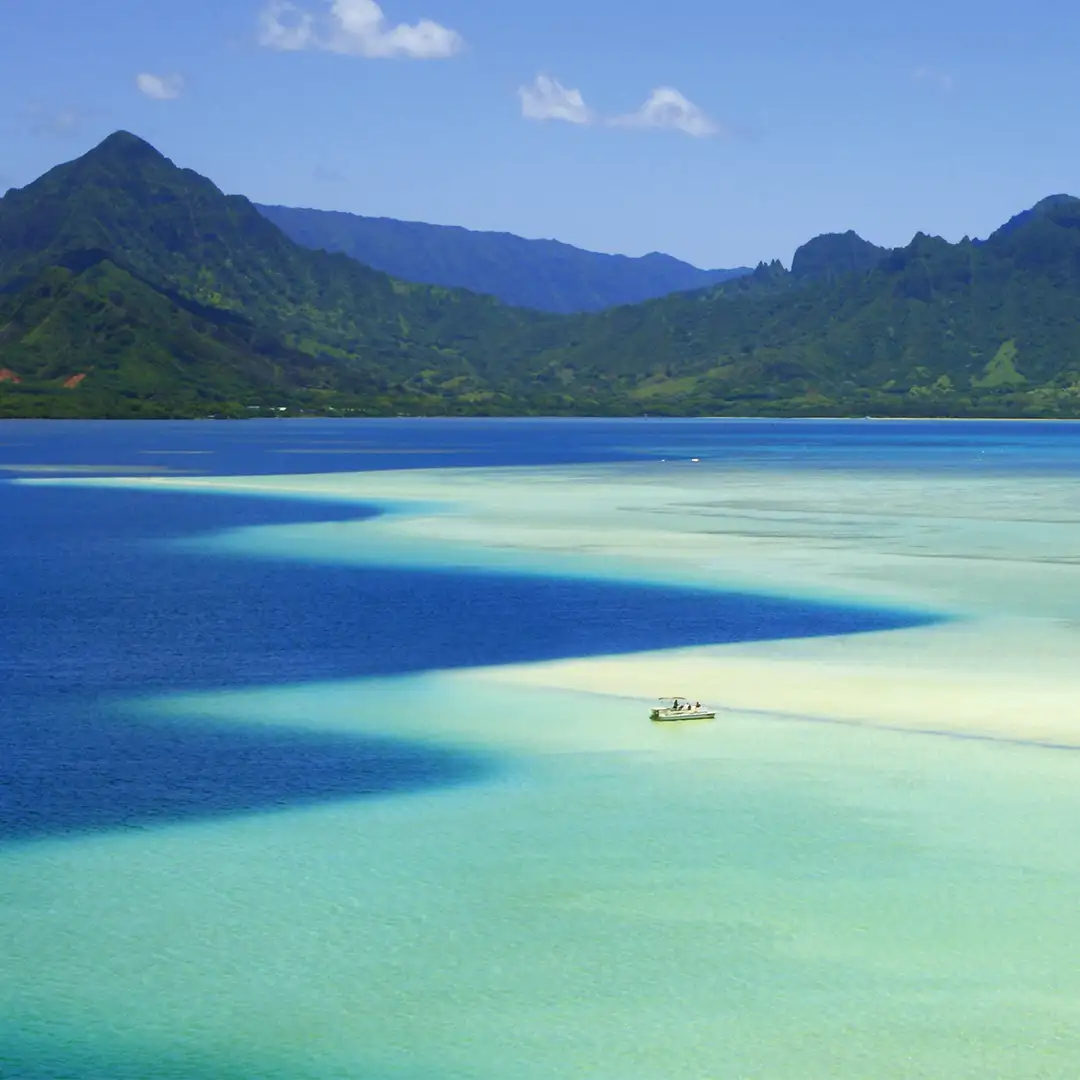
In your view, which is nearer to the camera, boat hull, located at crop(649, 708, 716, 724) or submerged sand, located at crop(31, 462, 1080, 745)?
boat hull, located at crop(649, 708, 716, 724)

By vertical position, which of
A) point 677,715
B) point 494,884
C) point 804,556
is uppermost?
point 677,715

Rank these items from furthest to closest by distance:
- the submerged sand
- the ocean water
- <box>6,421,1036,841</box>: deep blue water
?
the submerged sand < <box>6,421,1036,841</box>: deep blue water < the ocean water

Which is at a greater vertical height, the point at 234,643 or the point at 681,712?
the point at 681,712

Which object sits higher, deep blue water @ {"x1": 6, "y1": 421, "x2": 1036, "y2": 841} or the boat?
the boat

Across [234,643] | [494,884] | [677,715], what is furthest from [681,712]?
[234,643]

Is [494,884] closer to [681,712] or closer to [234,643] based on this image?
[681,712]

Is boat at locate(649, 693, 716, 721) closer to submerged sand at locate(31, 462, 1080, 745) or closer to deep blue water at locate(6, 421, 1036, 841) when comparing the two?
submerged sand at locate(31, 462, 1080, 745)

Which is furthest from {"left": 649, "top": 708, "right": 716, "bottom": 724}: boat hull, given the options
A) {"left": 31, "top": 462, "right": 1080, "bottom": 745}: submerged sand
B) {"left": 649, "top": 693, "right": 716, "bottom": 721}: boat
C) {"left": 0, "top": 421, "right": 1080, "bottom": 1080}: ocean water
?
{"left": 31, "top": 462, "right": 1080, "bottom": 745}: submerged sand

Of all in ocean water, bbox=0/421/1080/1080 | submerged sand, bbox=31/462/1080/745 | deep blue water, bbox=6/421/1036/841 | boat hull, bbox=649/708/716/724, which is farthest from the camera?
submerged sand, bbox=31/462/1080/745
